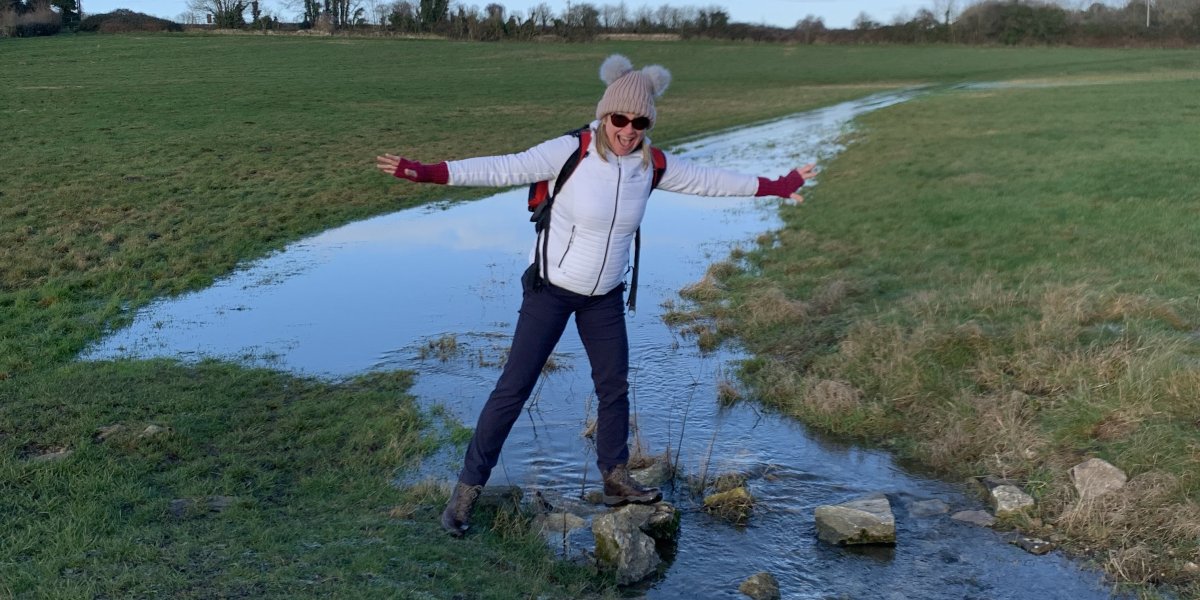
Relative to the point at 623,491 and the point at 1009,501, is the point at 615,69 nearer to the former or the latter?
the point at 623,491

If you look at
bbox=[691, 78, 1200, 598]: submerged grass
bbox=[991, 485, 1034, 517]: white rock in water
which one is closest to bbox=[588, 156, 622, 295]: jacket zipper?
bbox=[991, 485, 1034, 517]: white rock in water

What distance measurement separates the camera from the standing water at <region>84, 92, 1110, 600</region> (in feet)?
17.7

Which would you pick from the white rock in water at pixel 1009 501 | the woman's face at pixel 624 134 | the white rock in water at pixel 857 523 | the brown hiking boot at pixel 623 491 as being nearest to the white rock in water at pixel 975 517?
the white rock in water at pixel 1009 501

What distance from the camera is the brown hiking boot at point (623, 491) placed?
582cm

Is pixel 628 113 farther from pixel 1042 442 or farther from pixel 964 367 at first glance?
pixel 964 367

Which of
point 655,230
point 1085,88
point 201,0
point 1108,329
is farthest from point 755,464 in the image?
point 201,0

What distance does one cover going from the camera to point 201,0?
3679 inches

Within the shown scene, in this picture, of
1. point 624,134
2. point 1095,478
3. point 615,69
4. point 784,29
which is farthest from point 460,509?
point 784,29

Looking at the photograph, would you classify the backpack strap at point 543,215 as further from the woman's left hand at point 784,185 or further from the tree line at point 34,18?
the tree line at point 34,18

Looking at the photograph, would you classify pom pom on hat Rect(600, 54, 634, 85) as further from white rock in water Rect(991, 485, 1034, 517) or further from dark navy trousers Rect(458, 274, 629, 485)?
white rock in water Rect(991, 485, 1034, 517)

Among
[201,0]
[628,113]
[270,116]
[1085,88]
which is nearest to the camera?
[628,113]

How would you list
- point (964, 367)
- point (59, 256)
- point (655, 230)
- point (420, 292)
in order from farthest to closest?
1. point (655, 230)
2. point (59, 256)
3. point (420, 292)
4. point (964, 367)

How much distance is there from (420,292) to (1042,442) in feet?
23.7

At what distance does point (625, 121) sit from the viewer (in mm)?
5172
